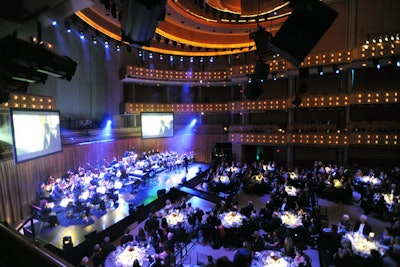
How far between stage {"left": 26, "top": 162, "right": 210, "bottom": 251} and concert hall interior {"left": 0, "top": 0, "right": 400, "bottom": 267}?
87mm

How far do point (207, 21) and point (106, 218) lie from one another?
15.9m

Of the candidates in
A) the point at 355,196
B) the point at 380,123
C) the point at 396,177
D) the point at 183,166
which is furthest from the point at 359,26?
the point at 183,166

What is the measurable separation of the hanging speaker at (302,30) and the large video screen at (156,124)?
51.4ft

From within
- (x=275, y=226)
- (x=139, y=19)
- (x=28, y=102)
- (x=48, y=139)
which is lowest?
(x=275, y=226)

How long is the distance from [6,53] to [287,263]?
824cm

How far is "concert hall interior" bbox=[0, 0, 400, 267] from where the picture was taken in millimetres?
5297

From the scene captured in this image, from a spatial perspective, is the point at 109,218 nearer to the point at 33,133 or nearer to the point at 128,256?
the point at 128,256

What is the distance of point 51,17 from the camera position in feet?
17.5

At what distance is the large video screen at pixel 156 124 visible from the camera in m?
19.5

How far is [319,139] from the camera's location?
18078 millimetres

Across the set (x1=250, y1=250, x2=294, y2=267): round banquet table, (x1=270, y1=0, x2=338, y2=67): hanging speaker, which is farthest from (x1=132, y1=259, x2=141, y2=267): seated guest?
(x1=270, y1=0, x2=338, y2=67): hanging speaker

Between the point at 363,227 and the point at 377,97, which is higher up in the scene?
the point at 377,97

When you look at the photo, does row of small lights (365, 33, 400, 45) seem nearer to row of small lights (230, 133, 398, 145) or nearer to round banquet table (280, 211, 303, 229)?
row of small lights (230, 133, 398, 145)

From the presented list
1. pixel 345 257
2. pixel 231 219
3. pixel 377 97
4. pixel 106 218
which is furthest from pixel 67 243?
pixel 377 97
